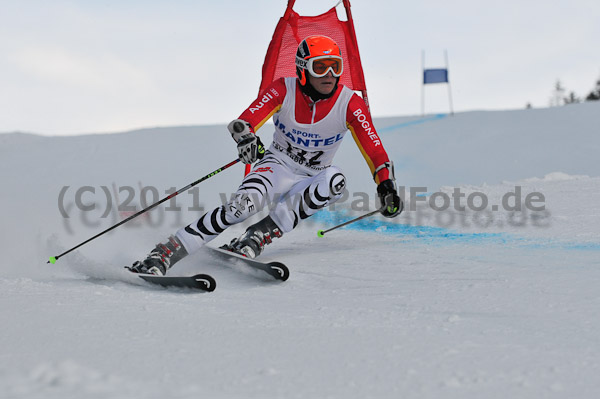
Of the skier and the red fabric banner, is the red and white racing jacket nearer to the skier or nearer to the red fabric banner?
the skier

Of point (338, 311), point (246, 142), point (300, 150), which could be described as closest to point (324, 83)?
point (300, 150)

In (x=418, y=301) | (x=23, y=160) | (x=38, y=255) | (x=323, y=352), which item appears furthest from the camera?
(x=23, y=160)

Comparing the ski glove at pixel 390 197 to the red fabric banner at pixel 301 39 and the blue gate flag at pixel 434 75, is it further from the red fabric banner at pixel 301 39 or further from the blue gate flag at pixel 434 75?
the blue gate flag at pixel 434 75

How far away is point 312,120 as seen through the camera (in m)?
3.63

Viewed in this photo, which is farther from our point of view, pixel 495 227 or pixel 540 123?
pixel 540 123

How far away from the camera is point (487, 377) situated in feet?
5.13

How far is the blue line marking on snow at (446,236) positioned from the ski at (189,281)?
1.87 m

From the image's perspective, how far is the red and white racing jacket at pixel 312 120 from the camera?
11.8ft

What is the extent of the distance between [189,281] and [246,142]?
3.36ft

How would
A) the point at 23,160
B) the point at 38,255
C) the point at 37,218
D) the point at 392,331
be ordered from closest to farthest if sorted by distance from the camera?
the point at 392,331, the point at 38,255, the point at 37,218, the point at 23,160

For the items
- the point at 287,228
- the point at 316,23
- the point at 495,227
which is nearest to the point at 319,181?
the point at 287,228

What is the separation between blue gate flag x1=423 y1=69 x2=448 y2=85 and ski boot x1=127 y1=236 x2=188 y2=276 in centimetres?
1027

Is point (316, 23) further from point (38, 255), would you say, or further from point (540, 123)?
point (540, 123)

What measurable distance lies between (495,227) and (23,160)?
31.9 ft
